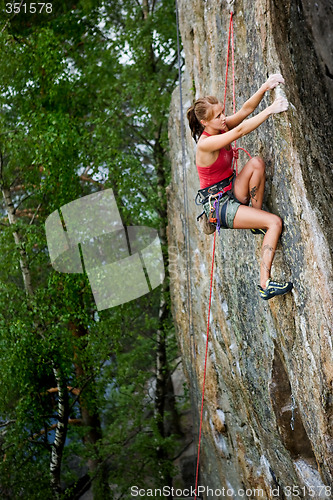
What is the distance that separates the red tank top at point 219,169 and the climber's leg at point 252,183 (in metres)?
0.13

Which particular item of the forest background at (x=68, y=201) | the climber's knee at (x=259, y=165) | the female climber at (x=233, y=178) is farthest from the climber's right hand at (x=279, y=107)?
the forest background at (x=68, y=201)

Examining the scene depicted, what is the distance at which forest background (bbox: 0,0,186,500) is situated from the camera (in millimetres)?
9844

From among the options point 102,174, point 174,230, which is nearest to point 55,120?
point 102,174

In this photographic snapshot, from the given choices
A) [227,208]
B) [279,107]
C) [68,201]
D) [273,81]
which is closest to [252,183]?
[227,208]

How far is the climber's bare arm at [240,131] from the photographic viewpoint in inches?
149

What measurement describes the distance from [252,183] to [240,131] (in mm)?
618

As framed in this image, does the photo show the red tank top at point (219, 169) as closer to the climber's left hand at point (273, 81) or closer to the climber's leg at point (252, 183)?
the climber's leg at point (252, 183)

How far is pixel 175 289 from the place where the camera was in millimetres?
10047

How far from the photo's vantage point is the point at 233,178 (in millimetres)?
4535

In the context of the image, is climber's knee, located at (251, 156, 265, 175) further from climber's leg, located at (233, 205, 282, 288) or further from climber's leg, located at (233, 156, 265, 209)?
climber's leg, located at (233, 205, 282, 288)

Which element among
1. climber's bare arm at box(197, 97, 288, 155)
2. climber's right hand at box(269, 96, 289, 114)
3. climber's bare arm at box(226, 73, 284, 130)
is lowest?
climber's bare arm at box(197, 97, 288, 155)

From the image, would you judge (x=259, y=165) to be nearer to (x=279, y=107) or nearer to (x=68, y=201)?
(x=279, y=107)

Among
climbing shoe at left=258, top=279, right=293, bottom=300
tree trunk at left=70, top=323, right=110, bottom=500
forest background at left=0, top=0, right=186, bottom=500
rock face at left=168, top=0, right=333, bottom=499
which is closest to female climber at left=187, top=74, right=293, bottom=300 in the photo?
climbing shoe at left=258, top=279, right=293, bottom=300

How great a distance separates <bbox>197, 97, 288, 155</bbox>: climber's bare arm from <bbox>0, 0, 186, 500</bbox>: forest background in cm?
599
